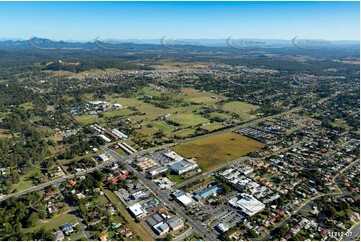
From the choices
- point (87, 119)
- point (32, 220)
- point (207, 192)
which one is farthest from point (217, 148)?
point (87, 119)

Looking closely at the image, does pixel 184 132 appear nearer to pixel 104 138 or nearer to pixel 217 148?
pixel 217 148

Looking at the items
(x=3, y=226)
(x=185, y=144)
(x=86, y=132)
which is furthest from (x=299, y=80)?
(x=3, y=226)

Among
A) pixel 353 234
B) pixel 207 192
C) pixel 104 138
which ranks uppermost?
pixel 104 138

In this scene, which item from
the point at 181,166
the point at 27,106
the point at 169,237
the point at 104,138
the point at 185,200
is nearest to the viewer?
the point at 169,237

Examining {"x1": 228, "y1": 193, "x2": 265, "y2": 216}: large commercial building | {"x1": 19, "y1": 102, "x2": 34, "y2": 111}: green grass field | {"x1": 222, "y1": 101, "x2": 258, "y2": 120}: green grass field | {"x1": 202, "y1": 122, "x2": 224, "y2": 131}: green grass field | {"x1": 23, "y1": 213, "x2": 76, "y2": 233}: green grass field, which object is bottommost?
{"x1": 23, "y1": 213, "x2": 76, "y2": 233}: green grass field

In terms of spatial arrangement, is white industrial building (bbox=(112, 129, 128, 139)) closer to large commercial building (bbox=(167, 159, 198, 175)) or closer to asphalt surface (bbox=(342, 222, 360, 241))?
large commercial building (bbox=(167, 159, 198, 175))

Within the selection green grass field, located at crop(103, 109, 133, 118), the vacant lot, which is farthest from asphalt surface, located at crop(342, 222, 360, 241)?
green grass field, located at crop(103, 109, 133, 118)

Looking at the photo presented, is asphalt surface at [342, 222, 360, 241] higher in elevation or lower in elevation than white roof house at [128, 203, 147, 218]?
lower
